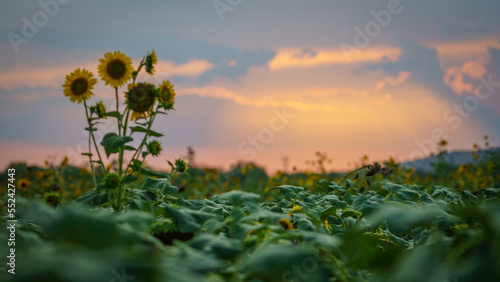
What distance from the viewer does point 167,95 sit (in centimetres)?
267

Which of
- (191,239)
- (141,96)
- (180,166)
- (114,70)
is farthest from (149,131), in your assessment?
(191,239)

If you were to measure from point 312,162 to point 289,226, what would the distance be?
500 cm

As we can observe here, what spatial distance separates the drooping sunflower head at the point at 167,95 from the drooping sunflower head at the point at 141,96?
0.17 feet

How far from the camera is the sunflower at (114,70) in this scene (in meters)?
2.84

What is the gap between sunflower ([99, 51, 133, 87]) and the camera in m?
2.84

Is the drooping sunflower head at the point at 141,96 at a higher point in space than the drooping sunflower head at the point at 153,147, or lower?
higher

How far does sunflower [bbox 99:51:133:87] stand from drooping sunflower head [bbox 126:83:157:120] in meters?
0.23

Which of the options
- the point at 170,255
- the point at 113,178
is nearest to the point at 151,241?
the point at 170,255

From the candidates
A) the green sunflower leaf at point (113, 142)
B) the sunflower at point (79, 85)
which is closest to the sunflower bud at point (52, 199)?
the sunflower at point (79, 85)

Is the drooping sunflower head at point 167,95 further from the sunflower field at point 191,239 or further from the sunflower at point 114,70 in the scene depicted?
the sunflower at point 114,70

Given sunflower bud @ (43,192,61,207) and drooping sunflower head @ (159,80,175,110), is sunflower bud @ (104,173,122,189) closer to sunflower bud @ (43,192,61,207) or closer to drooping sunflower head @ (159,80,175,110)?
drooping sunflower head @ (159,80,175,110)

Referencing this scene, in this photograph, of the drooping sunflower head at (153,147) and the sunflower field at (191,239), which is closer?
the sunflower field at (191,239)

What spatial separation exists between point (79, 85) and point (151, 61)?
471mm

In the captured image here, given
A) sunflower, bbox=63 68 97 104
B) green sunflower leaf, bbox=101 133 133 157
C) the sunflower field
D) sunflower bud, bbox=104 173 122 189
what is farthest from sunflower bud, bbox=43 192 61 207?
sunflower bud, bbox=104 173 122 189
